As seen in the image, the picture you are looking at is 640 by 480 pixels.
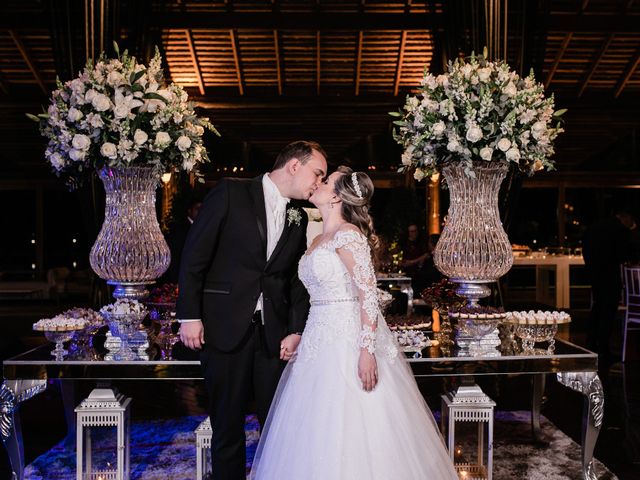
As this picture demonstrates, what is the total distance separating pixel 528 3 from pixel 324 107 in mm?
7201

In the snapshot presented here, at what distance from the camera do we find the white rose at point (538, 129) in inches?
147

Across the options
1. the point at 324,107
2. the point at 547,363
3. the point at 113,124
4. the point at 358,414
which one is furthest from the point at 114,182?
the point at 324,107

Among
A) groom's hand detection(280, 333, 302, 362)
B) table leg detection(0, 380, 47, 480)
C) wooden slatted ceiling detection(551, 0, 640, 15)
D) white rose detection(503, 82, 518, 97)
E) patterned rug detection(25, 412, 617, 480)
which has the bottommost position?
patterned rug detection(25, 412, 617, 480)

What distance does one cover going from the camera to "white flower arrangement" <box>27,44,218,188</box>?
364 cm

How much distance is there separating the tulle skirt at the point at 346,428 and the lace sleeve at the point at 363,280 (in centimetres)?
13

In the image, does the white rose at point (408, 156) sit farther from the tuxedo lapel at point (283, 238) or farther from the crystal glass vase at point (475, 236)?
the tuxedo lapel at point (283, 238)

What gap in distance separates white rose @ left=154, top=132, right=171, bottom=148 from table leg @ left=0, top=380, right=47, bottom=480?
134cm

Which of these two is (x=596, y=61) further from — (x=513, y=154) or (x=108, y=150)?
(x=108, y=150)

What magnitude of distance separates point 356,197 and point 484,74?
1139mm

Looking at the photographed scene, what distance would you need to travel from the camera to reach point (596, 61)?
12492 mm

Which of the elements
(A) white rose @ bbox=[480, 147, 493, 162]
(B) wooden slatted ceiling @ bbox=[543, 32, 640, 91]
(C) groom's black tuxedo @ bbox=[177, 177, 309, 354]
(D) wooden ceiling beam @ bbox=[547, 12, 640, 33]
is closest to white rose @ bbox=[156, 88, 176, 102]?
(C) groom's black tuxedo @ bbox=[177, 177, 309, 354]

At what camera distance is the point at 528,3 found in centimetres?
620

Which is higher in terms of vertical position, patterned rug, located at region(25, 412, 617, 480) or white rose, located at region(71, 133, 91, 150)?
white rose, located at region(71, 133, 91, 150)

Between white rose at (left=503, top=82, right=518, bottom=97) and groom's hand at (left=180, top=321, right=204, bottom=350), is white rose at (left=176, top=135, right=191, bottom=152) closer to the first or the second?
groom's hand at (left=180, top=321, right=204, bottom=350)
